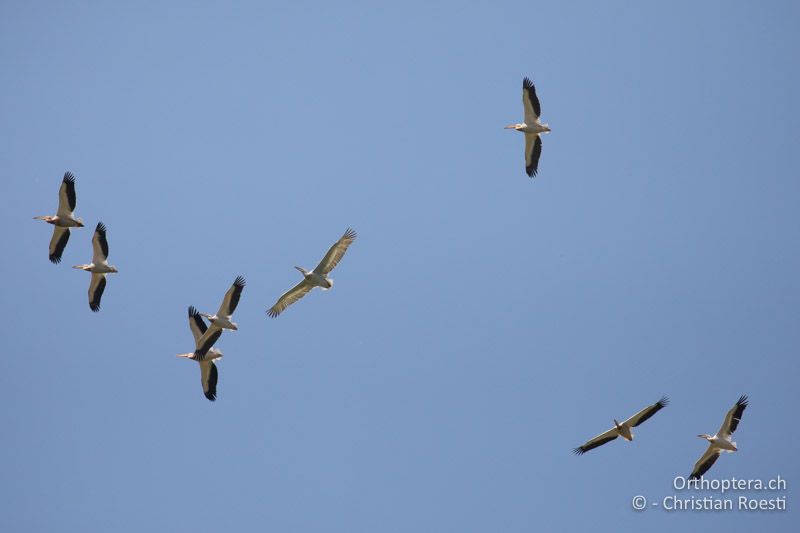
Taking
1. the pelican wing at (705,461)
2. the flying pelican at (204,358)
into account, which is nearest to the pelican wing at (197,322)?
the flying pelican at (204,358)

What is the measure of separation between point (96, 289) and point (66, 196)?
2.54 m

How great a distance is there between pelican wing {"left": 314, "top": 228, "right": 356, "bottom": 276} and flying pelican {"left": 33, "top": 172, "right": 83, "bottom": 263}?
634 cm

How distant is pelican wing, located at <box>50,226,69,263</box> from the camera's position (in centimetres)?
3159

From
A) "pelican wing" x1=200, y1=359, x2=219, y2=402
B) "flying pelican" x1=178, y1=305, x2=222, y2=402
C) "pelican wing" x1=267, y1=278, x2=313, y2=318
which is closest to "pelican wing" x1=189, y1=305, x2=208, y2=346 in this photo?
"flying pelican" x1=178, y1=305, x2=222, y2=402

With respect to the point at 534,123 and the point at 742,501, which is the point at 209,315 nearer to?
the point at 534,123

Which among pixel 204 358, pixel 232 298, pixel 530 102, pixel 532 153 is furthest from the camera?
pixel 532 153

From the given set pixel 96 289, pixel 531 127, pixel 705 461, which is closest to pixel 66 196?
pixel 96 289

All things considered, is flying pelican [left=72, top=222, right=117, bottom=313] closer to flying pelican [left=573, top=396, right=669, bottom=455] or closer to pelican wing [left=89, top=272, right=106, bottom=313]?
pelican wing [left=89, top=272, right=106, bottom=313]

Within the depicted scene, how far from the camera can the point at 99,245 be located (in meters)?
31.0

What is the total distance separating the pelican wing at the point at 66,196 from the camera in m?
30.9

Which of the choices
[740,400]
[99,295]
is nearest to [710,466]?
[740,400]

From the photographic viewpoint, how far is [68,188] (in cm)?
3086

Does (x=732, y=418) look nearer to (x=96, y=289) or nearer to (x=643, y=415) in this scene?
(x=643, y=415)

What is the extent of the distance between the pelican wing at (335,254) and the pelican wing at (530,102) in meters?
5.60
